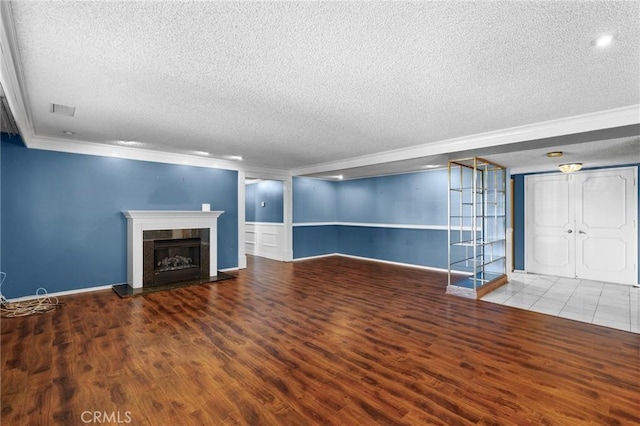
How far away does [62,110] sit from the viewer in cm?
322

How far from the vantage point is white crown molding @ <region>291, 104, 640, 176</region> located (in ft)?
9.97

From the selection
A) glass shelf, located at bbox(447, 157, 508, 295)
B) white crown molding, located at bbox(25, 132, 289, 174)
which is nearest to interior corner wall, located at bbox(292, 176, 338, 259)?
white crown molding, located at bbox(25, 132, 289, 174)

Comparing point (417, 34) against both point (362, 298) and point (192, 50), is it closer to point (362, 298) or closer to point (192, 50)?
point (192, 50)

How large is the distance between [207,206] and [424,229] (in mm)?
4865

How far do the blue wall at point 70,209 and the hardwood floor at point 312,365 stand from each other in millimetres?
812

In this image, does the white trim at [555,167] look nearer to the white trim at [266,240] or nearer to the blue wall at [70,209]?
the white trim at [266,240]

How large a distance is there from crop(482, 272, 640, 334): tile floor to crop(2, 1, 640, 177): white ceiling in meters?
2.25

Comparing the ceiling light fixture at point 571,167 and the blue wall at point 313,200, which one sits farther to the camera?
the blue wall at point 313,200

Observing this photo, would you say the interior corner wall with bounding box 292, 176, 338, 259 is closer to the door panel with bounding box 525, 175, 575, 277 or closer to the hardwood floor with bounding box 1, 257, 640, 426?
the hardwood floor with bounding box 1, 257, 640, 426

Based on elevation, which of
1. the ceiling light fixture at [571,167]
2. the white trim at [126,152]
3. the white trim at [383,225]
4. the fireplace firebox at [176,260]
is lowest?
the fireplace firebox at [176,260]

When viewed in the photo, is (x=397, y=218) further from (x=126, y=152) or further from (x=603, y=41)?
(x=126, y=152)

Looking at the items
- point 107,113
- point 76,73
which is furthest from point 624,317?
point 107,113

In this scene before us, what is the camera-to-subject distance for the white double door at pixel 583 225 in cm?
549

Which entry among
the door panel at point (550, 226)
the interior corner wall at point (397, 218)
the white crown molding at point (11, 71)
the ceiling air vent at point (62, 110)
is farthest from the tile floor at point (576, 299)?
the ceiling air vent at point (62, 110)
